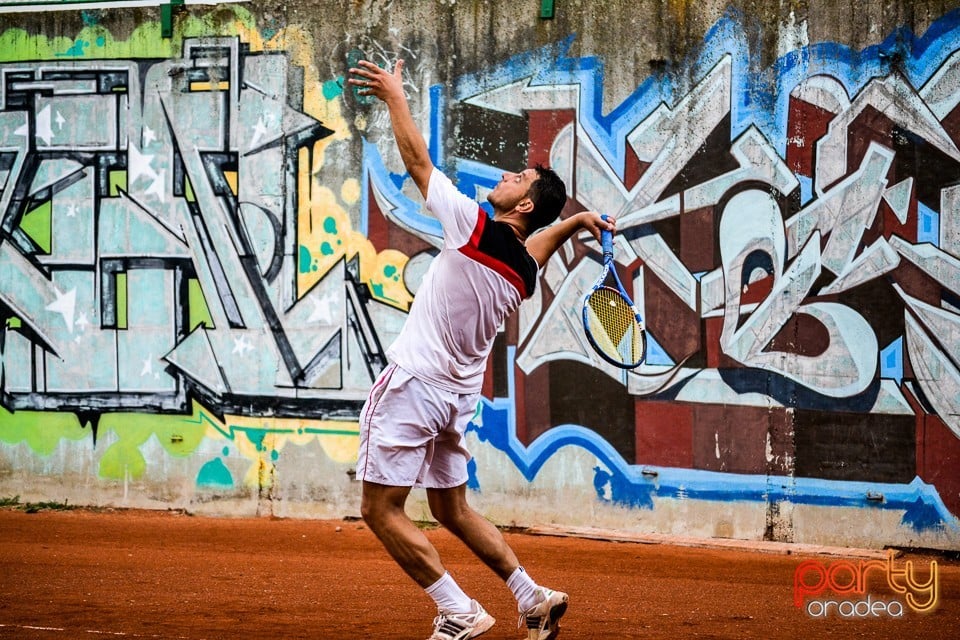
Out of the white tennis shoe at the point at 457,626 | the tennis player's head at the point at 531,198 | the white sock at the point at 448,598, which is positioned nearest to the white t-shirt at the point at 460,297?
the tennis player's head at the point at 531,198

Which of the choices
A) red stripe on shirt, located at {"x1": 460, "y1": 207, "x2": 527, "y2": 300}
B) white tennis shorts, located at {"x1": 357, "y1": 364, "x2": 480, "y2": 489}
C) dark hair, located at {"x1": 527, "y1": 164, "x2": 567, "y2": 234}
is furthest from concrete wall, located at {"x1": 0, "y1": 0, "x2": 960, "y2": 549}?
white tennis shorts, located at {"x1": 357, "y1": 364, "x2": 480, "y2": 489}

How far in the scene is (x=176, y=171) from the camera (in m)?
9.04

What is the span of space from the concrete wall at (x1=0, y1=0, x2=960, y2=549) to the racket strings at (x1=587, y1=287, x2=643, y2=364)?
2.30 meters

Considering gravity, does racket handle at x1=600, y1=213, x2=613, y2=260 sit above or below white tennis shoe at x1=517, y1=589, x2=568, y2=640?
above

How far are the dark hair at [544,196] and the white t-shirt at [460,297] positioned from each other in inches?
5.8

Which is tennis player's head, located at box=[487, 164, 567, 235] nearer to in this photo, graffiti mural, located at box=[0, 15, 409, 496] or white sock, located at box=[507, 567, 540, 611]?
white sock, located at box=[507, 567, 540, 611]

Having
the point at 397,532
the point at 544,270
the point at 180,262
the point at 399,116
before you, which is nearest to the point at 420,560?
the point at 397,532

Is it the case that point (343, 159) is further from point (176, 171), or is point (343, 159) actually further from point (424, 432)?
point (424, 432)

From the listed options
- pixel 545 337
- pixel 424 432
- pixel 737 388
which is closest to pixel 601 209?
pixel 545 337

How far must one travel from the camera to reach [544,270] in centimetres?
845

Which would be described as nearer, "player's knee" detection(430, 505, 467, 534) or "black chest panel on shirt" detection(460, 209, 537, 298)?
"black chest panel on shirt" detection(460, 209, 537, 298)

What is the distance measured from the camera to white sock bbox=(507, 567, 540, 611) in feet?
17.3

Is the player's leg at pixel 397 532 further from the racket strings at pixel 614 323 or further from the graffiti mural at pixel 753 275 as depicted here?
the graffiti mural at pixel 753 275

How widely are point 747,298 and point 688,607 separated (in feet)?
8.26
